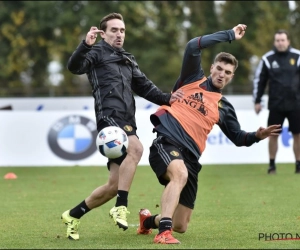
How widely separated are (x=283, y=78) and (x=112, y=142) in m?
8.02

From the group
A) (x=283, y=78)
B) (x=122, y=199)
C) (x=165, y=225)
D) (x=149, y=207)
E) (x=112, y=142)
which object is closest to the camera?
(x=165, y=225)

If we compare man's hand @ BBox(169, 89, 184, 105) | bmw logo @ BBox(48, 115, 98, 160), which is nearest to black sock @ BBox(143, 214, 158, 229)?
man's hand @ BBox(169, 89, 184, 105)

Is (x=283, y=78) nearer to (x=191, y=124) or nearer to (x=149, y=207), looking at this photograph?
(x=149, y=207)

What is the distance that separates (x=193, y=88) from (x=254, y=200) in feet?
12.3

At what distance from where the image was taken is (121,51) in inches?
356

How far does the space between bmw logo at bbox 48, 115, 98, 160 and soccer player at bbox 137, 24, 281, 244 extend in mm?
9666

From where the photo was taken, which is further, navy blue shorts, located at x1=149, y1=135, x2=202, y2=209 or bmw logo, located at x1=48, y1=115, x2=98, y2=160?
bmw logo, located at x1=48, y1=115, x2=98, y2=160

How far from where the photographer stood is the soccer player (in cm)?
848

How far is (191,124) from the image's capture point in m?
8.64

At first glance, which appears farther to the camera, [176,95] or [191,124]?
[176,95]

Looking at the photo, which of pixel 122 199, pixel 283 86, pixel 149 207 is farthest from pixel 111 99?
pixel 283 86

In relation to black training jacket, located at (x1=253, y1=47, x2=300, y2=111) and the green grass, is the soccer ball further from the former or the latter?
black training jacket, located at (x1=253, y1=47, x2=300, y2=111)

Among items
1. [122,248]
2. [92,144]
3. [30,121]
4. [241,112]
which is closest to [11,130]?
[30,121]

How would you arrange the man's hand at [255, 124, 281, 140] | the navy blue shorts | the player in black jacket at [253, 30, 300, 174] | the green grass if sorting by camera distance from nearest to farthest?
the green grass < the navy blue shorts < the man's hand at [255, 124, 281, 140] < the player in black jacket at [253, 30, 300, 174]
